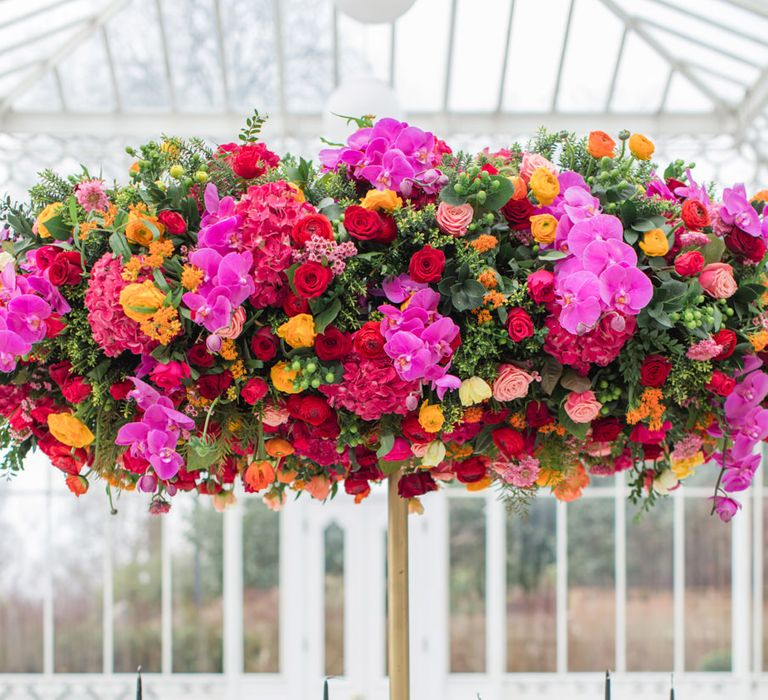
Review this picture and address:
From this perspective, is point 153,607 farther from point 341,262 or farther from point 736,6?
point 341,262

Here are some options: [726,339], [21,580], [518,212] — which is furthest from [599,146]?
[21,580]

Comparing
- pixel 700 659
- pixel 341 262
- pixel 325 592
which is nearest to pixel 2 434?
pixel 341 262

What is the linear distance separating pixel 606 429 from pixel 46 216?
676 mm

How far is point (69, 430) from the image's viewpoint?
965 millimetres

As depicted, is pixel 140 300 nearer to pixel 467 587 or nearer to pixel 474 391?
pixel 474 391

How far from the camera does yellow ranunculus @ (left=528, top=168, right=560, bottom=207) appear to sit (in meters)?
0.96

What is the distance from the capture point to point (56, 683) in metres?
6.50

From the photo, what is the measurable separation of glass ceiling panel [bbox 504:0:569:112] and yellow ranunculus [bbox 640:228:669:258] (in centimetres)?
497

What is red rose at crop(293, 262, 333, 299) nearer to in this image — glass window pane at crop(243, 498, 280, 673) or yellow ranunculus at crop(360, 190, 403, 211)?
yellow ranunculus at crop(360, 190, 403, 211)

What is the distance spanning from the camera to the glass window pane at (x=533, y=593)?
6.59 metres

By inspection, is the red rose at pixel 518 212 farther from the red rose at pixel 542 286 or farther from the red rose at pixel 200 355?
the red rose at pixel 200 355

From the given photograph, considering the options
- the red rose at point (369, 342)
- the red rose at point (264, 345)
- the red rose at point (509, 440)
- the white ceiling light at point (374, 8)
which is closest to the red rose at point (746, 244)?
the red rose at point (509, 440)

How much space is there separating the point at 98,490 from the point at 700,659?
4477 millimetres

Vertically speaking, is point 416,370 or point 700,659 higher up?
point 416,370
